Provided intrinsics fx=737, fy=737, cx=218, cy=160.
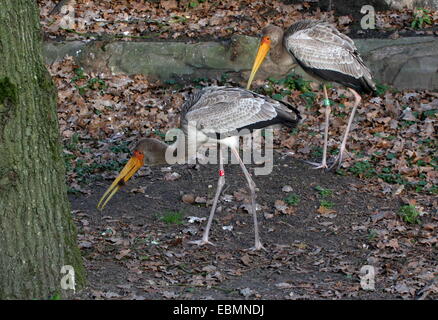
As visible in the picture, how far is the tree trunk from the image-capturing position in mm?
5035

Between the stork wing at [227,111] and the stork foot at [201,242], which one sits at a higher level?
the stork wing at [227,111]

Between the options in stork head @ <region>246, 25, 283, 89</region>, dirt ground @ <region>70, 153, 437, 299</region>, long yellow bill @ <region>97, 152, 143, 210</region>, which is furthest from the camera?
stork head @ <region>246, 25, 283, 89</region>

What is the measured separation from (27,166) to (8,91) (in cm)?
54

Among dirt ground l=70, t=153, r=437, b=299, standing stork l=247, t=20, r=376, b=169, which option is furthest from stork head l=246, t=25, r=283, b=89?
dirt ground l=70, t=153, r=437, b=299

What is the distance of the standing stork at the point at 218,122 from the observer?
743cm

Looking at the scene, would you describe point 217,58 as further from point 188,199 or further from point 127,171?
point 127,171

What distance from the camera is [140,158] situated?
297 inches

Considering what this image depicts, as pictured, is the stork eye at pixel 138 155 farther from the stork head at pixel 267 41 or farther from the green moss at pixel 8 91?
the green moss at pixel 8 91

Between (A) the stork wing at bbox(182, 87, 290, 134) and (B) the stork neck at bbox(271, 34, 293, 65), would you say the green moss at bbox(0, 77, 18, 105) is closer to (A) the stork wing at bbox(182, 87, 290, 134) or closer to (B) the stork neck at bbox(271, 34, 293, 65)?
(A) the stork wing at bbox(182, 87, 290, 134)

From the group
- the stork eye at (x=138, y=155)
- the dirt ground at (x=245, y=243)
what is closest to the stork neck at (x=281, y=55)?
the dirt ground at (x=245, y=243)

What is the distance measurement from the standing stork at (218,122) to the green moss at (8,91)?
2565mm

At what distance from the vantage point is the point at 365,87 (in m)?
9.23

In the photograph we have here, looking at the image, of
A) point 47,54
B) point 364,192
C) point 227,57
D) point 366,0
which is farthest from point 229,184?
point 366,0

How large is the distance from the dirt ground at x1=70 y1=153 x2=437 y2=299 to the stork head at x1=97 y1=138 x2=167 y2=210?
332mm
